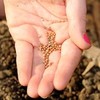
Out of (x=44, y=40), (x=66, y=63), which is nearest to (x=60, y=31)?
(x=44, y=40)

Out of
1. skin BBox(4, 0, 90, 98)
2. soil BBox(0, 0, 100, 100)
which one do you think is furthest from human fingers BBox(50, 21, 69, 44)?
soil BBox(0, 0, 100, 100)

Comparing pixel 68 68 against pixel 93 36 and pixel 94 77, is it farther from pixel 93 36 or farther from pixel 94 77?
pixel 93 36

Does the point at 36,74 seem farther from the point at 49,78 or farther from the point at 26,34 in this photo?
the point at 26,34

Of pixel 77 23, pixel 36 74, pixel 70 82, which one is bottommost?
pixel 70 82

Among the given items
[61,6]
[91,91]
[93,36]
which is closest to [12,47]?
[61,6]

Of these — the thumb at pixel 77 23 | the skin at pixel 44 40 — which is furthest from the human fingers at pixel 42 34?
the thumb at pixel 77 23

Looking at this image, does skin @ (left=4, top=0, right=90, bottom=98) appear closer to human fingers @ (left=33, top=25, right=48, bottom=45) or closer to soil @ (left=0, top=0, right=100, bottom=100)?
human fingers @ (left=33, top=25, right=48, bottom=45)
